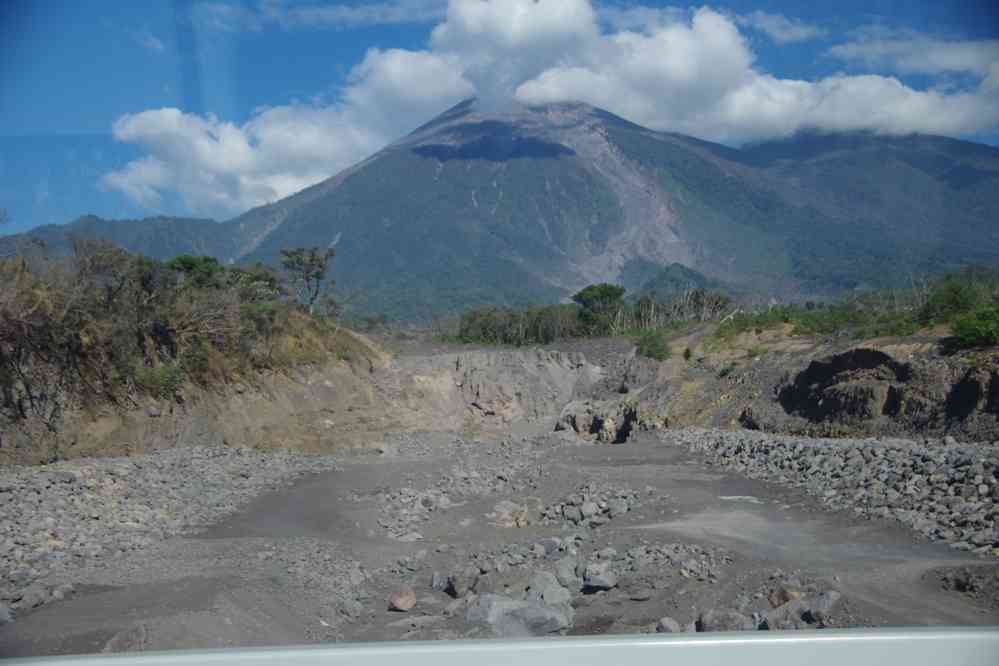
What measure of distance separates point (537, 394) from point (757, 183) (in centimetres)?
2401

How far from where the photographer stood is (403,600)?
408 cm

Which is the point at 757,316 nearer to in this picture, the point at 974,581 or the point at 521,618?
the point at 974,581

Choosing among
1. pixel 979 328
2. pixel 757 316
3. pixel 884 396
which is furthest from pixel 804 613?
pixel 757 316

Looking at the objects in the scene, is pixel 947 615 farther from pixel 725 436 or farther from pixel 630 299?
pixel 630 299

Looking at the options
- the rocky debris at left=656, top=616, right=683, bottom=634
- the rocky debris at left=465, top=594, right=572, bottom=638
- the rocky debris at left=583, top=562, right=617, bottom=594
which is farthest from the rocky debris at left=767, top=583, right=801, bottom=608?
the rocky debris at left=583, top=562, right=617, bottom=594

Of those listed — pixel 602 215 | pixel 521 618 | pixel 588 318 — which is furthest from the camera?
pixel 602 215

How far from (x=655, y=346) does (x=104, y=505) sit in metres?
24.2

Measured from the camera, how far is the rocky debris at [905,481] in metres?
4.83

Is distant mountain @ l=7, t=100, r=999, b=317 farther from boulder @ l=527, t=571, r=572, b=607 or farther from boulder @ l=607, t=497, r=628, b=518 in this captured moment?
boulder @ l=607, t=497, r=628, b=518

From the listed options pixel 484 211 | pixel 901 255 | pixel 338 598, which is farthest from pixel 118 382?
pixel 484 211

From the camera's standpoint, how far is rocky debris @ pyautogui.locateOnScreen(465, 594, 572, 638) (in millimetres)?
2406

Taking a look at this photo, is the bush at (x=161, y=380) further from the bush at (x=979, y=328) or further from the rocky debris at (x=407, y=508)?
the bush at (x=979, y=328)

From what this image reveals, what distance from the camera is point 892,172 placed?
437 centimetres

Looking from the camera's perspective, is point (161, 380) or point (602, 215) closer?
point (161, 380)
